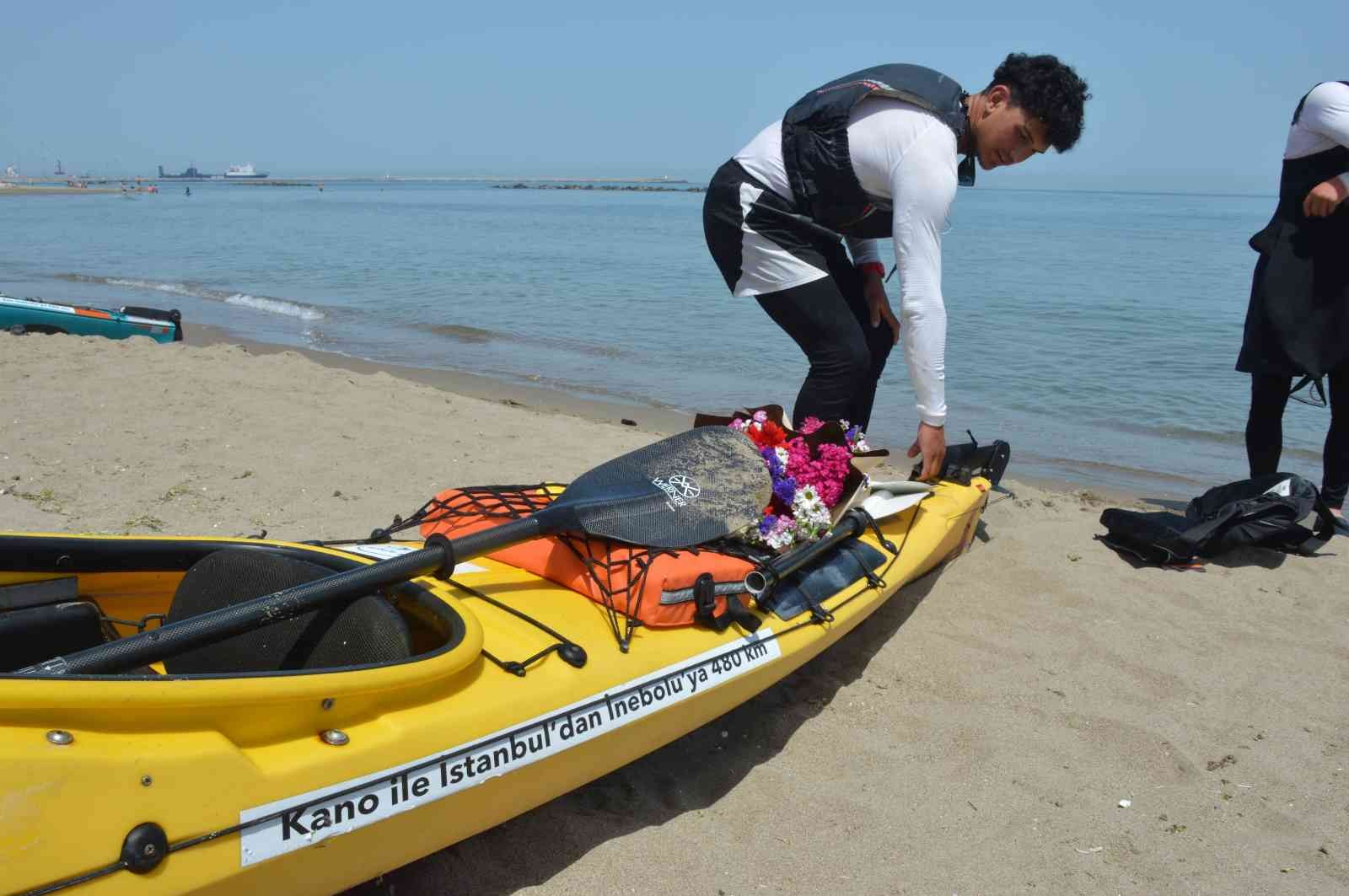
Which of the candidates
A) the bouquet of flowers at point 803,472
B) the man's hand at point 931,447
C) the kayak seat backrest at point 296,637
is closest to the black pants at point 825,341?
the bouquet of flowers at point 803,472

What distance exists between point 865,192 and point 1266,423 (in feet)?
9.30

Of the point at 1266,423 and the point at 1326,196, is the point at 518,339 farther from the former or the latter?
the point at 1326,196

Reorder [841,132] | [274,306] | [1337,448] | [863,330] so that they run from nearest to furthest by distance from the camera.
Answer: [841,132], [863,330], [1337,448], [274,306]

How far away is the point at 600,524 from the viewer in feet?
10.0

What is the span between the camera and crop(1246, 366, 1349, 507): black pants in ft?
16.3

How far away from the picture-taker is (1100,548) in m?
4.86

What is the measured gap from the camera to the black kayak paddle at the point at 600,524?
6.77 feet

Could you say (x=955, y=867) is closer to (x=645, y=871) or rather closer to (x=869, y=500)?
(x=645, y=871)

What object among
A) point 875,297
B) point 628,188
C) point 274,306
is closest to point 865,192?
point 875,297

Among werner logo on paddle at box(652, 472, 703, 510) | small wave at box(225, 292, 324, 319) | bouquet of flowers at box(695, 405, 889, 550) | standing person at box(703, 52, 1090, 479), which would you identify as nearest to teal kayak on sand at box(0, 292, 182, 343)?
small wave at box(225, 292, 324, 319)

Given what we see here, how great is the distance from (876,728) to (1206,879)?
1.04m

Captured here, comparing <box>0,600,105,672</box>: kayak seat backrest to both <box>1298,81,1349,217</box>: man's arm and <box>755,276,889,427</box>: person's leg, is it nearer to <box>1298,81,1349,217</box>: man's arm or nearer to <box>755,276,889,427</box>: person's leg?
<box>755,276,889,427</box>: person's leg

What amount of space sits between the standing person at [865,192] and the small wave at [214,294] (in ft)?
38.4

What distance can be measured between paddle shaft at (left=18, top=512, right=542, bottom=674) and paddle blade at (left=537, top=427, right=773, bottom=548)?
37 cm
